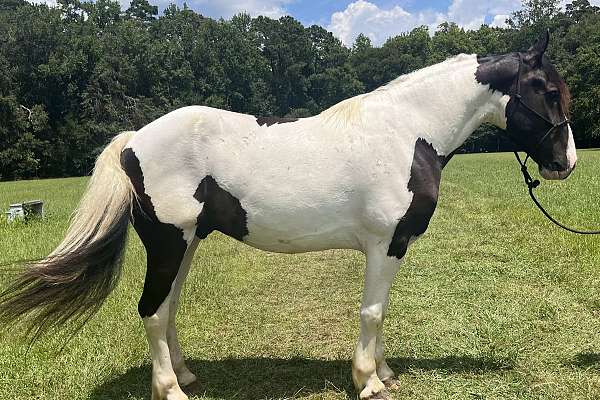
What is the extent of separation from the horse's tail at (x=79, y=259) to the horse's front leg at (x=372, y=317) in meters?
1.74

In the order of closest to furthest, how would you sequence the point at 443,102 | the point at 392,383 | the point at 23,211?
the point at 443,102, the point at 392,383, the point at 23,211

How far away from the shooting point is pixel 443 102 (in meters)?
3.55

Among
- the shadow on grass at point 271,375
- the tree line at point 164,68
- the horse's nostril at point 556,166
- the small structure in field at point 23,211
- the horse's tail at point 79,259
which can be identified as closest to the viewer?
the horse's tail at point 79,259

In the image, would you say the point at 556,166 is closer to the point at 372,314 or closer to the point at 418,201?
the point at 418,201

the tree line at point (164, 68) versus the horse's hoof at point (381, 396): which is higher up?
the tree line at point (164, 68)

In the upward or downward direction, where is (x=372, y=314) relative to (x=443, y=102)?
downward

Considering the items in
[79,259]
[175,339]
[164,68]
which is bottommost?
[175,339]

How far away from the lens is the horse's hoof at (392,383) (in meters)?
3.64

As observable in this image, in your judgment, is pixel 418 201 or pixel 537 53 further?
pixel 537 53

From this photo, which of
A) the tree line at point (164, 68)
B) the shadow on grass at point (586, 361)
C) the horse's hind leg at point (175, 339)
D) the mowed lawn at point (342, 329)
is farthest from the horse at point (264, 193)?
the tree line at point (164, 68)

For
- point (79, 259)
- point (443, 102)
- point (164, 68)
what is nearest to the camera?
point (79, 259)

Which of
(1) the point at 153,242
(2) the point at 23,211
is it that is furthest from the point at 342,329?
(2) the point at 23,211

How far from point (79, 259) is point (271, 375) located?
5.85ft

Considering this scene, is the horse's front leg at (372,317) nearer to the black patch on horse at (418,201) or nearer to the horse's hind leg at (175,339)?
the black patch on horse at (418,201)
